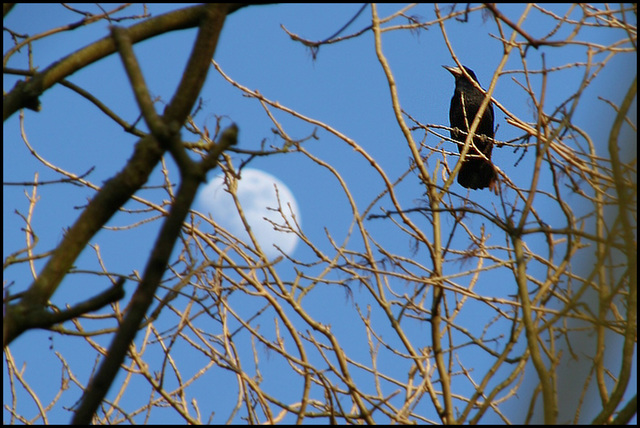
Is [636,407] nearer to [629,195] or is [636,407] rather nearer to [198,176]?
[629,195]

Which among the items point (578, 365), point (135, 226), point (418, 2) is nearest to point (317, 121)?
point (418, 2)

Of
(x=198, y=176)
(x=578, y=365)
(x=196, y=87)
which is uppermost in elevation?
(x=196, y=87)

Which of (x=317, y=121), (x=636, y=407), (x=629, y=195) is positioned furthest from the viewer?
(x=317, y=121)

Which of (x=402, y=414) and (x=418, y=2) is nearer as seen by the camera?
(x=402, y=414)

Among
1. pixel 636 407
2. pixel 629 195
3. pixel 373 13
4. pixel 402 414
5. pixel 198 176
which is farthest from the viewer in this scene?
pixel 373 13

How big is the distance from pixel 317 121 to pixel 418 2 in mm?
625

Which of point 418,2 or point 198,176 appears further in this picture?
point 418,2

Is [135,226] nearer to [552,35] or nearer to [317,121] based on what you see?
[317,121]

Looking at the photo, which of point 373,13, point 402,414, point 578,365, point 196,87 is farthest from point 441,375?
point 373,13

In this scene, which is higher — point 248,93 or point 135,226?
point 248,93

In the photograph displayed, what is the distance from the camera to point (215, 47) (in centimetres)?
161

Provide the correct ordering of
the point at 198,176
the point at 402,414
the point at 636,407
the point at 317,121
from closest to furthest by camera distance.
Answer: the point at 198,176
the point at 636,407
the point at 402,414
the point at 317,121

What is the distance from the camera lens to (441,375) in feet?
7.39

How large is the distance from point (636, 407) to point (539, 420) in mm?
200
